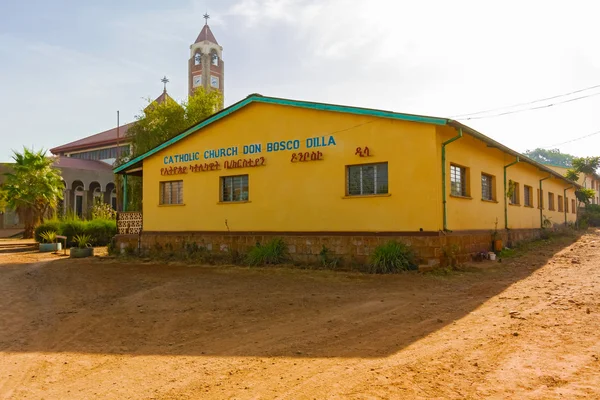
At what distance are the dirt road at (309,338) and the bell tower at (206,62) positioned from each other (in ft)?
182

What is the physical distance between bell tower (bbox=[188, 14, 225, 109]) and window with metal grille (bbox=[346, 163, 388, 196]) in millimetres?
52384

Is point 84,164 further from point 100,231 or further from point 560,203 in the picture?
point 560,203

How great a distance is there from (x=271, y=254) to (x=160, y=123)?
738 inches

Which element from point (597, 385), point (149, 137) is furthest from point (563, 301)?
point (149, 137)

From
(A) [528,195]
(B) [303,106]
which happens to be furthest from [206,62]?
(B) [303,106]

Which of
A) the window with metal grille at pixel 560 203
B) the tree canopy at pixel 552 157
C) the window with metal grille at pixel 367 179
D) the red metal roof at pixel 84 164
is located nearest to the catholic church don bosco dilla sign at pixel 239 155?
the window with metal grille at pixel 367 179

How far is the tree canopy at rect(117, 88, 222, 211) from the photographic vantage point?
2891 centimetres

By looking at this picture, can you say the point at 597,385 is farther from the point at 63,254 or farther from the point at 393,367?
the point at 63,254

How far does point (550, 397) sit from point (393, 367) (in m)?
1.37

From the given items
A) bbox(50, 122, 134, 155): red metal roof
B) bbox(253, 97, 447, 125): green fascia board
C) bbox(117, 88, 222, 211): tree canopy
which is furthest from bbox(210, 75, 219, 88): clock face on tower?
bbox(253, 97, 447, 125): green fascia board

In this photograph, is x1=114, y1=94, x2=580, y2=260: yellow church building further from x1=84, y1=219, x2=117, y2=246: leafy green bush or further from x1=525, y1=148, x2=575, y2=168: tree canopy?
x1=525, y1=148, x2=575, y2=168: tree canopy

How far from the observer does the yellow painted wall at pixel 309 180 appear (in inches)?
460

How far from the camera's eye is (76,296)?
9.31m

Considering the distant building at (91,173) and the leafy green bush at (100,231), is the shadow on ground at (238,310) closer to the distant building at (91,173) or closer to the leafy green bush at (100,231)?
the leafy green bush at (100,231)
